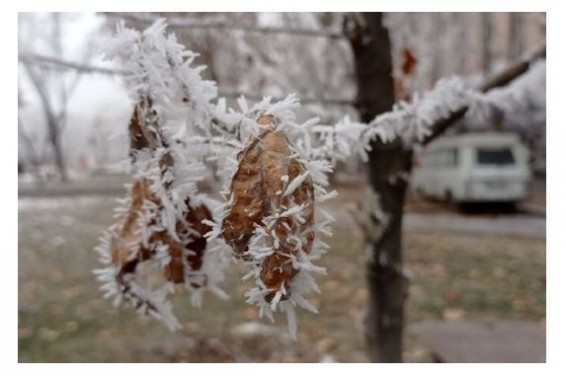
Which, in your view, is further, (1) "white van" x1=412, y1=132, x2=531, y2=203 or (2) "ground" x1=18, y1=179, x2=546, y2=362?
(1) "white van" x1=412, y1=132, x2=531, y2=203

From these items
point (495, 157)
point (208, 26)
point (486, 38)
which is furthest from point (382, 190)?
point (486, 38)

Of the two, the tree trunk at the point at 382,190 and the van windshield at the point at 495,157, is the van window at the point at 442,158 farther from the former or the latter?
the tree trunk at the point at 382,190

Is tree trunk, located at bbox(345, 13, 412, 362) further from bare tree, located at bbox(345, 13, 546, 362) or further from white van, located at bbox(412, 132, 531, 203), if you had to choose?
white van, located at bbox(412, 132, 531, 203)

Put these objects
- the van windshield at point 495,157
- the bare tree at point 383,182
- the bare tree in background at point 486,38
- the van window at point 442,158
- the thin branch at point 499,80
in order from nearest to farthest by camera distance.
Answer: the thin branch at point 499,80 → the bare tree at point 383,182 → the van windshield at point 495,157 → the van window at point 442,158 → the bare tree in background at point 486,38

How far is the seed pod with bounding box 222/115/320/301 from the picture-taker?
617 millimetres

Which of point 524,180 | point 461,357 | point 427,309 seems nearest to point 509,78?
point 461,357

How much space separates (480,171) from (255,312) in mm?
8177

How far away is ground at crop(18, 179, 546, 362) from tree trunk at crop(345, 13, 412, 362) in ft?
0.96

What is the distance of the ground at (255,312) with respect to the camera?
364cm

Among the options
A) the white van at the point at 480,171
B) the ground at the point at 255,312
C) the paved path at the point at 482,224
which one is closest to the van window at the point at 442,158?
the white van at the point at 480,171

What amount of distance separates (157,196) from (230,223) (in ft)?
0.80

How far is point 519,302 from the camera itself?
4.86m

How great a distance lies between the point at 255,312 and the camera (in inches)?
173

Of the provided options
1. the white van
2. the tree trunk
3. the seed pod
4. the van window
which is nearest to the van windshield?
the white van
